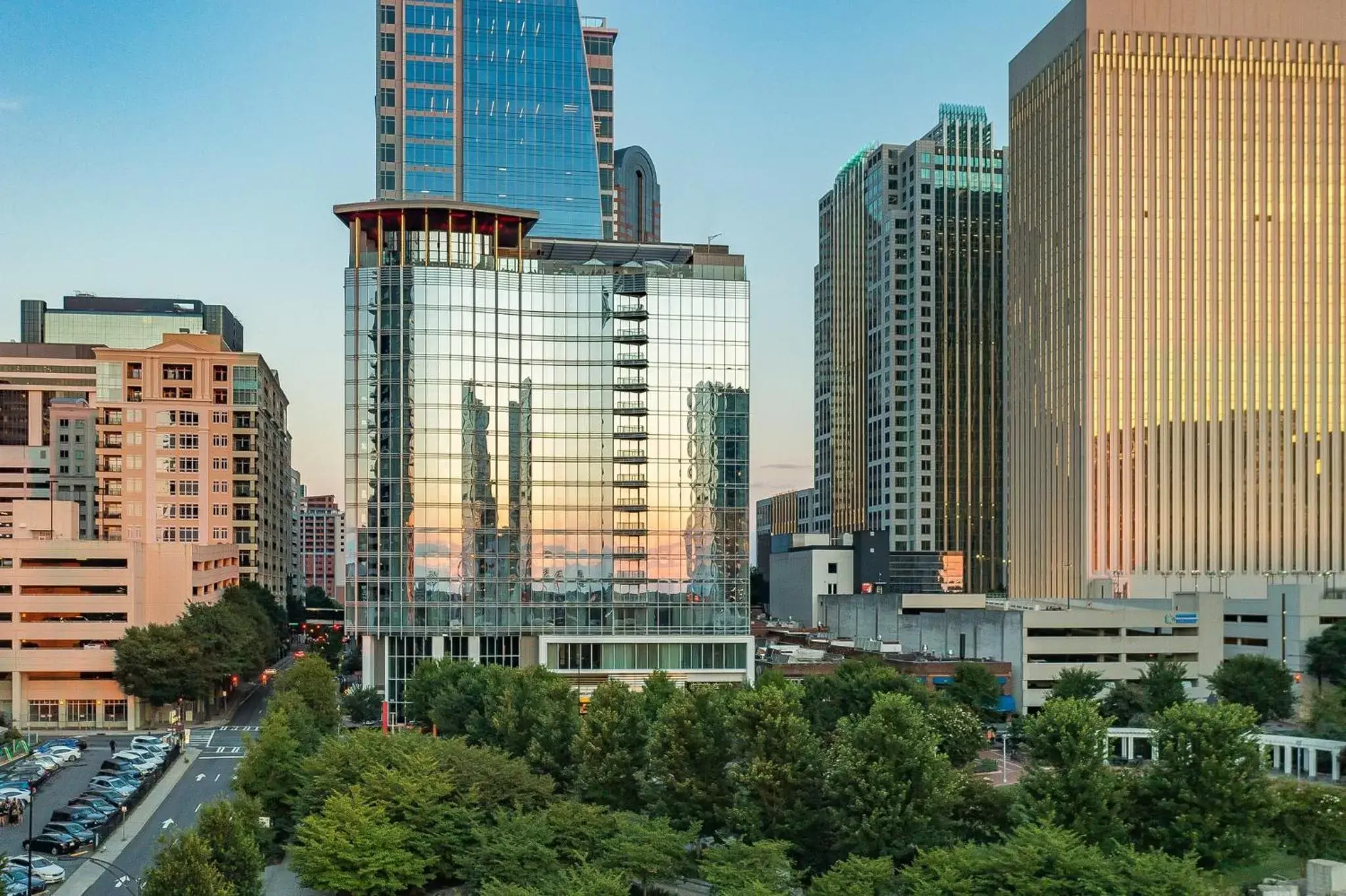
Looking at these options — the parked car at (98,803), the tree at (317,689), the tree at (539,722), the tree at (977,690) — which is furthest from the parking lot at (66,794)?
the tree at (977,690)

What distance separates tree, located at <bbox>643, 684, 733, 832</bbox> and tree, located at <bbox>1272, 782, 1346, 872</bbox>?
25.2 meters

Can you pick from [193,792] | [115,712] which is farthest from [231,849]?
[115,712]

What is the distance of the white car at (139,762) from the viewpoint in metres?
85.6

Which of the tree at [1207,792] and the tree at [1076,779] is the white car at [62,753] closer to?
the tree at [1076,779]

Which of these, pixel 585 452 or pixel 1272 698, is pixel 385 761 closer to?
pixel 585 452

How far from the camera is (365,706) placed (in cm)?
9919

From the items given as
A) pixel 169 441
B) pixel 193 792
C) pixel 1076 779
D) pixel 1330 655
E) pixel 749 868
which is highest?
pixel 169 441

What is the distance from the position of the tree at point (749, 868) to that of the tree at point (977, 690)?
46.9 metres

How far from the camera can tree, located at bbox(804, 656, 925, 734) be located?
8300 cm

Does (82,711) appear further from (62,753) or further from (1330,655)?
(1330,655)

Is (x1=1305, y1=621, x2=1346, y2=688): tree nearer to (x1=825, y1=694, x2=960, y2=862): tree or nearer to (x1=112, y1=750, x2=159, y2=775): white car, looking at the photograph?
(x1=825, y1=694, x2=960, y2=862): tree

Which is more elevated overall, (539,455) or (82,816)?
(539,455)

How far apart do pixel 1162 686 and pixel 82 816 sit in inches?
2781

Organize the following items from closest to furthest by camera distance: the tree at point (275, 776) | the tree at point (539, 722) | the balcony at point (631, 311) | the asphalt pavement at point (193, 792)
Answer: the asphalt pavement at point (193, 792) → the tree at point (275, 776) → the tree at point (539, 722) → the balcony at point (631, 311)
